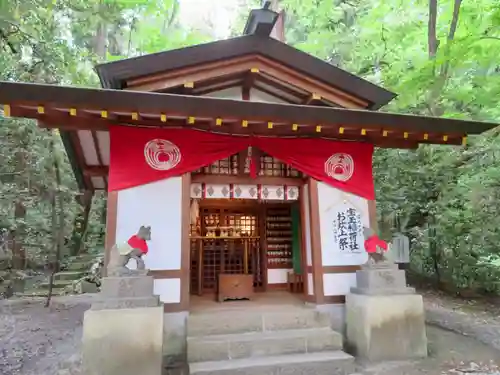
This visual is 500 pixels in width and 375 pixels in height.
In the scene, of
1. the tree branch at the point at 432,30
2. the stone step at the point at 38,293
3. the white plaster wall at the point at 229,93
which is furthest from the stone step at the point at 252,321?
the stone step at the point at 38,293

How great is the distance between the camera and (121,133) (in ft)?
19.0

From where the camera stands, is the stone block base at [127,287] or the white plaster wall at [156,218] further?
the white plaster wall at [156,218]

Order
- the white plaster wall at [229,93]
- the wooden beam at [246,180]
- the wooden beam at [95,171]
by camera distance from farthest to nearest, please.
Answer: the wooden beam at [95,171] → the white plaster wall at [229,93] → the wooden beam at [246,180]

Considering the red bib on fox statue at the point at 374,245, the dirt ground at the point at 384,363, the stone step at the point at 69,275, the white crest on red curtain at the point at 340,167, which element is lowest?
the dirt ground at the point at 384,363

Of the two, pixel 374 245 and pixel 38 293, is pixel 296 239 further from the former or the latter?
pixel 38 293

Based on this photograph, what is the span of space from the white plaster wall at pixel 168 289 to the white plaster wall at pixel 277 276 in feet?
12.1

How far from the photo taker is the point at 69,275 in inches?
589

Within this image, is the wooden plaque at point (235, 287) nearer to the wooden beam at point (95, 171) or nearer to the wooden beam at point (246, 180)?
the wooden beam at point (246, 180)

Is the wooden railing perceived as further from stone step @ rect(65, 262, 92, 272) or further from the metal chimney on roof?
stone step @ rect(65, 262, 92, 272)

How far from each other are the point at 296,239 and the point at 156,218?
4.13m

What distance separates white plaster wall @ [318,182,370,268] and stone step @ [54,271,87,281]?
40.0ft

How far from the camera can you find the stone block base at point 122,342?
4.62m

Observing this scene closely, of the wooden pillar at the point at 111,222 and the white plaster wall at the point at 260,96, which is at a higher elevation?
the white plaster wall at the point at 260,96

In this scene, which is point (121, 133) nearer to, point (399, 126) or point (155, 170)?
point (155, 170)
